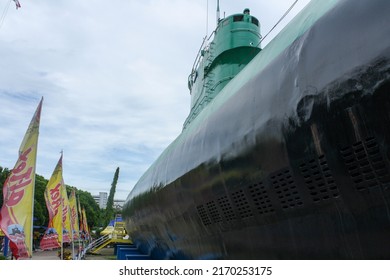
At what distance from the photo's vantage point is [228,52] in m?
11.0

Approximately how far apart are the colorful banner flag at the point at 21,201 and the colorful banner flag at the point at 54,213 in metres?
4.21

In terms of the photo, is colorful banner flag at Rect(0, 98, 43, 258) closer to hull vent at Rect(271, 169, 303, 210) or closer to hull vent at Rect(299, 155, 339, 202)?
hull vent at Rect(271, 169, 303, 210)

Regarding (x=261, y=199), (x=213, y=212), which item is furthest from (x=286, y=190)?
(x=213, y=212)

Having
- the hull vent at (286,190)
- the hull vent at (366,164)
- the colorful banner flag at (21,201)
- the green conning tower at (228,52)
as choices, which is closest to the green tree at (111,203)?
the green conning tower at (228,52)

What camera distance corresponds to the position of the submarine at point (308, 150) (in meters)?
2.93

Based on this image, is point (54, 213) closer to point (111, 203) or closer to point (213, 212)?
point (213, 212)

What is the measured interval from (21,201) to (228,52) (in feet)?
24.2

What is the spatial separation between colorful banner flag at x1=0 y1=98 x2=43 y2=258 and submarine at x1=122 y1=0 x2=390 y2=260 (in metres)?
3.29

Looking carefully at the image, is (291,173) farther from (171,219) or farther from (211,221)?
(171,219)

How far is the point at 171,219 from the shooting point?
8.10 metres

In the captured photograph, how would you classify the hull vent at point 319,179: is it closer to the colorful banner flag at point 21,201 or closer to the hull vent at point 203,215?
the hull vent at point 203,215

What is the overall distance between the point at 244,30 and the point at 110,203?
237 ft

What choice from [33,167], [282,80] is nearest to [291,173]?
[282,80]

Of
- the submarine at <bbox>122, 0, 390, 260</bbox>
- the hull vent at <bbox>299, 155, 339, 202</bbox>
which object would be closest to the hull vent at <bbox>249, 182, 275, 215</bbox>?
the submarine at <bbox>122, 0, 390, 260</bbox>
